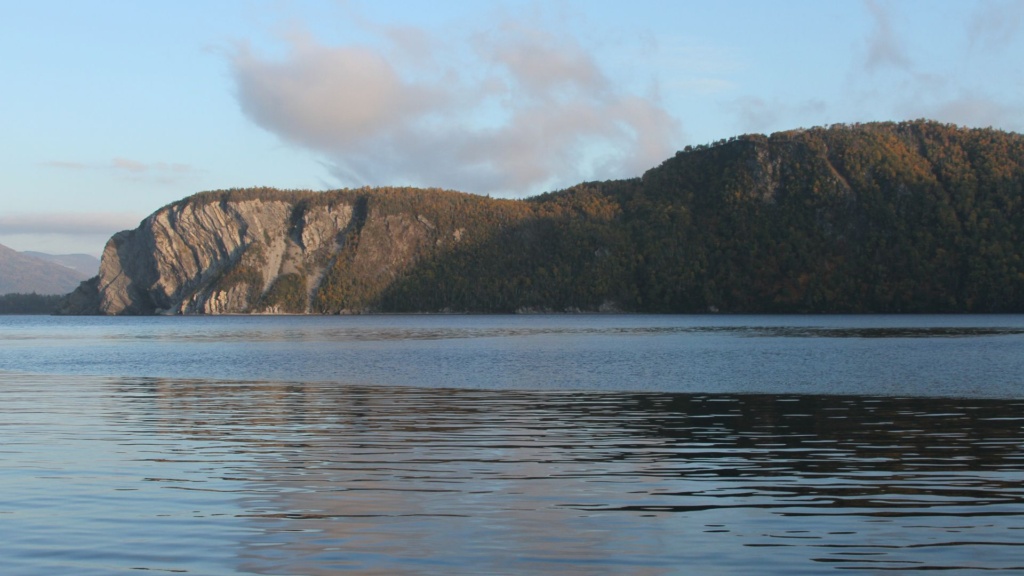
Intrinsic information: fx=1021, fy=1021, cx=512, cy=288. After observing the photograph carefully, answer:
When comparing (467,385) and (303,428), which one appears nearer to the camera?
(303,428)

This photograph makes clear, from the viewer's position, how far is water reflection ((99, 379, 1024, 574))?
38.5ft

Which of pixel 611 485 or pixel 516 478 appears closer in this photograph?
pixel 611 485

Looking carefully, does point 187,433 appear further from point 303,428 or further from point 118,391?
point 118,391

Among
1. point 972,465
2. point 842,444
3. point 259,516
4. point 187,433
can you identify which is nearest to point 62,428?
point 187,433

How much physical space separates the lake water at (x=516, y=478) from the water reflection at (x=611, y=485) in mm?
58

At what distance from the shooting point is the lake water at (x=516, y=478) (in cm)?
1180

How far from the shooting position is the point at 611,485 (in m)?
16.3

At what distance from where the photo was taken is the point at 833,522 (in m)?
13.4

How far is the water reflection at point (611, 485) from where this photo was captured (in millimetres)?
11742

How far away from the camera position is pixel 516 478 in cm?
1695

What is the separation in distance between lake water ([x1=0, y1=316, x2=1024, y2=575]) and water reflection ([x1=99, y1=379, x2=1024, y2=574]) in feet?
0.19

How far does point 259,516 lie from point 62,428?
1319cm

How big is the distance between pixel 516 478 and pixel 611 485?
5.43 ft

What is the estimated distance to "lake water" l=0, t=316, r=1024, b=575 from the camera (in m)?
11.8
